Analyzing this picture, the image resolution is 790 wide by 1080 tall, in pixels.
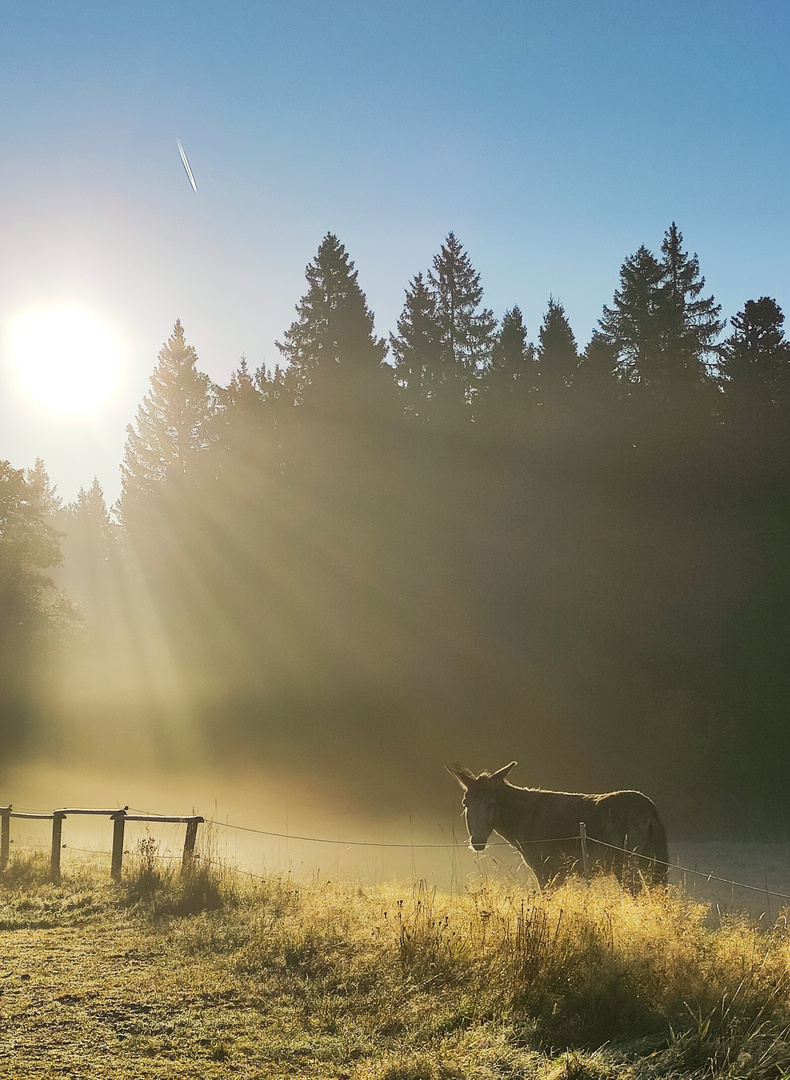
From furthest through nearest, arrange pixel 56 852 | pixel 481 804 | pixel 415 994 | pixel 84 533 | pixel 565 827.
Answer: pixel 84 533 < pixel 56 852 < pixel 481 804 < pixel 565 827 < pixel 415 994

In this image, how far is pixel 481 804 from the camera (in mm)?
11039

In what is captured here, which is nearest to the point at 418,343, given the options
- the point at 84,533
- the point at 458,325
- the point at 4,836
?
the point at 458,325

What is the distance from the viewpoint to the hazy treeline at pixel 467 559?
104 ft

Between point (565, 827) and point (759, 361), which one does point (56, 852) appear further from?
point (759, 361)

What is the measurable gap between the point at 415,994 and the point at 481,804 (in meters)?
4.93

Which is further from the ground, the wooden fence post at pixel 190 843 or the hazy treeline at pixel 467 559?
the hazy treeline at pixel 467 559

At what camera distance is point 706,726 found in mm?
29172

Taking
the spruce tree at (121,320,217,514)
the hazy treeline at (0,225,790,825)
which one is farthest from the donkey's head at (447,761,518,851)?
the spruce tree at (121,320,217,514)

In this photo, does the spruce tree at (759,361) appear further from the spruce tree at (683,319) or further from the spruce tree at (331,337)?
the spruce tree at (331,337)

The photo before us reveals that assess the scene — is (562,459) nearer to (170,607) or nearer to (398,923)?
(170,607)

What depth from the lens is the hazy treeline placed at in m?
31.7

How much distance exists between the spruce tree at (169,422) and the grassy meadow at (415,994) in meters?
42.8

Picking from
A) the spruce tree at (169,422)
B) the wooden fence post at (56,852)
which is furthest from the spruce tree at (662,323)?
the wooden fence post at (56,852)

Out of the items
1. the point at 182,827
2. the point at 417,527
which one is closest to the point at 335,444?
the point at 417,527
